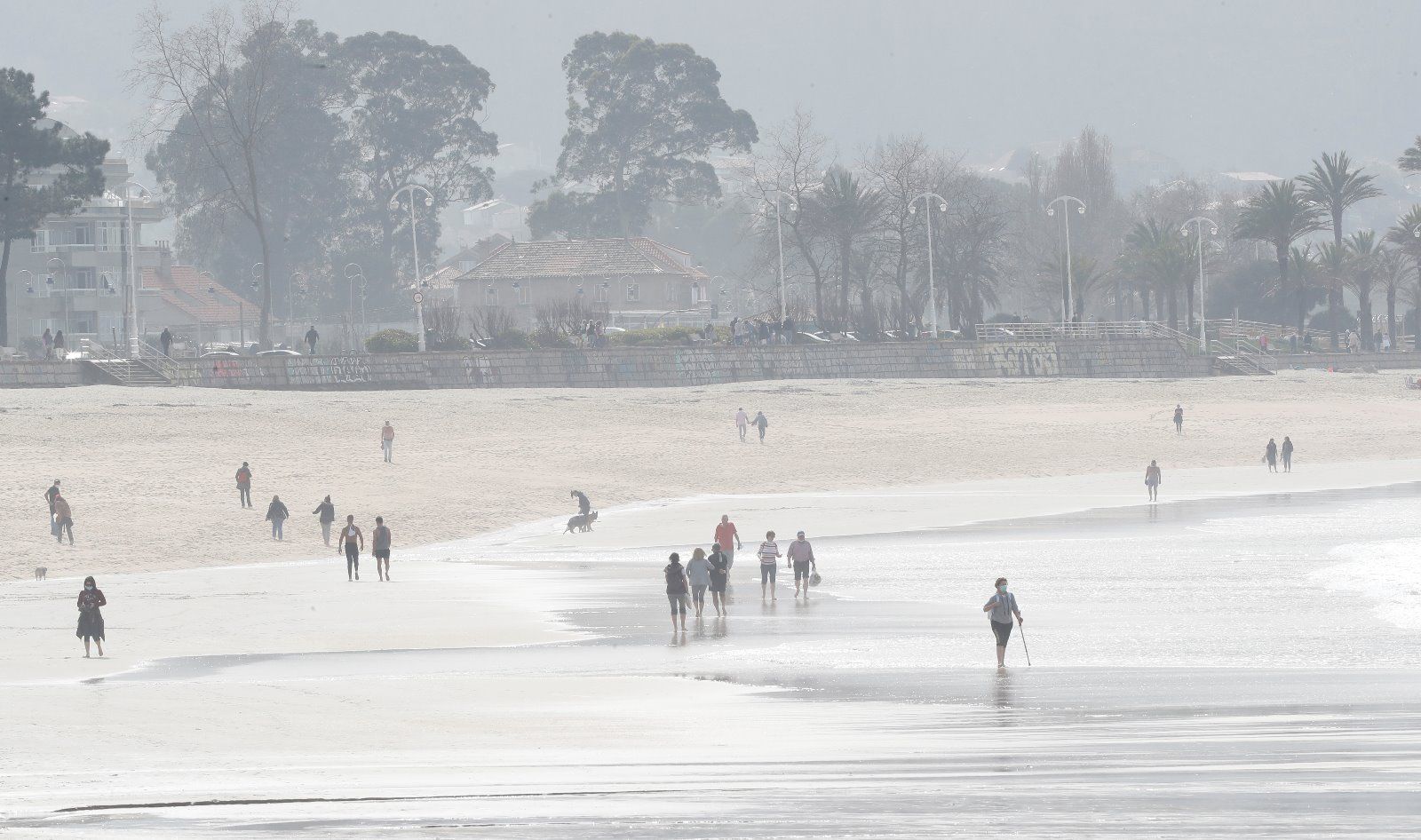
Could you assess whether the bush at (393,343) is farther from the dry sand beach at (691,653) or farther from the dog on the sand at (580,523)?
the dog on the sand at (580,523)

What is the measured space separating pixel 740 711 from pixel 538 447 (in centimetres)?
3149

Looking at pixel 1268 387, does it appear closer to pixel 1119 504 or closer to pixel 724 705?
pixel 1119 504

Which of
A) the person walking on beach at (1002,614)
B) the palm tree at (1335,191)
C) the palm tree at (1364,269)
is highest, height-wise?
the palm tree at (1335,191)

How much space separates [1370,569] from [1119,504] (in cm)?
1152

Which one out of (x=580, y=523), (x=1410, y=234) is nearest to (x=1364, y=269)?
(x=1410, y=234)

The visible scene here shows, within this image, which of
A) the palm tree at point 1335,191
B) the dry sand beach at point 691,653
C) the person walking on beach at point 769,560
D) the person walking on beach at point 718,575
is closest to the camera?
the dry sand beach at point 691,653

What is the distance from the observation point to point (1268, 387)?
69438 mm

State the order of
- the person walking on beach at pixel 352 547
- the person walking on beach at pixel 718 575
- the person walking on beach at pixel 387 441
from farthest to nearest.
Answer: the person walking on beach at pixel 387 441
the person walking on beach at pixel 352 547
the person walking on beach at pixel 718 575

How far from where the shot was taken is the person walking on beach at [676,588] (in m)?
22.0

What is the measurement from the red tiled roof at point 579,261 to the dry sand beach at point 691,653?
62074mm

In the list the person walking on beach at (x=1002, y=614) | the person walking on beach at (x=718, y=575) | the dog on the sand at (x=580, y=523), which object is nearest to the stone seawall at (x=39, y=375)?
the dog on the sand at (x=580, y=523)

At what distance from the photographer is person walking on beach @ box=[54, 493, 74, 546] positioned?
30750 millimetres

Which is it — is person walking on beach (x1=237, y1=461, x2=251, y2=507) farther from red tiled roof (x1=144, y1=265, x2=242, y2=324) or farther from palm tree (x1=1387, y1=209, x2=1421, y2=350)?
red tiled roof (x1=144, y1=265, x2=242, y2=324)

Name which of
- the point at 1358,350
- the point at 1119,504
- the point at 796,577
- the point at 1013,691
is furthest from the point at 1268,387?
the point at 1013,691
